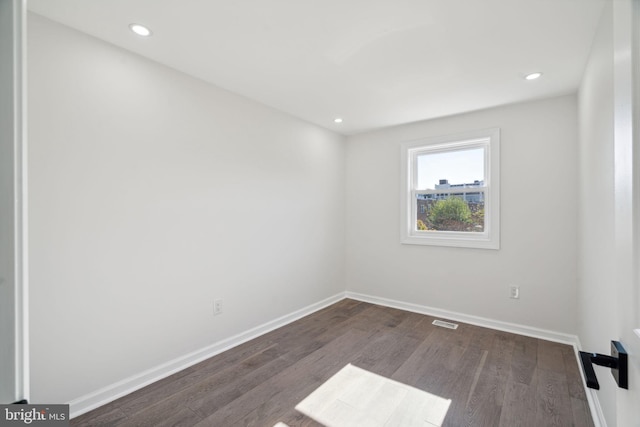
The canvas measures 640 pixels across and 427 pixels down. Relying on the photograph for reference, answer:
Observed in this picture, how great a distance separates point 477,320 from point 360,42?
3.13 metres

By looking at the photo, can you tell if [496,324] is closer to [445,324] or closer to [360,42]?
[445,324]

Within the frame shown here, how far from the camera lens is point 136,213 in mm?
2137

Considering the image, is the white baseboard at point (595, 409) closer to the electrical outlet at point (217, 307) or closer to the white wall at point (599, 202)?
the white wall at point (599, 202)

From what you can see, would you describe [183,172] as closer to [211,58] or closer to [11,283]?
[211,58]

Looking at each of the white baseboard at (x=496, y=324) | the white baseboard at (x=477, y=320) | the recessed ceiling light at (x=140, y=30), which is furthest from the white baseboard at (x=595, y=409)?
the recessed ceiling light at (x=140, y=30)

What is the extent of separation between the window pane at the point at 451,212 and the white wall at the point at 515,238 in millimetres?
265

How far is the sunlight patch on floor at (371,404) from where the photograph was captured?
71.6 inches

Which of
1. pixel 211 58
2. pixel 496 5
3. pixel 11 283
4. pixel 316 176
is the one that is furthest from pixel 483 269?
pixel 11 283

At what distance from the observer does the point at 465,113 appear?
134 inches

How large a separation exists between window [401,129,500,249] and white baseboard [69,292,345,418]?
2.08 m

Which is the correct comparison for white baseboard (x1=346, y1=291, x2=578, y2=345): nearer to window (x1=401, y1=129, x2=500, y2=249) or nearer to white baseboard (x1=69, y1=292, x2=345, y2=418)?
window (x1=401, y1=129, x2=500, y2=249)

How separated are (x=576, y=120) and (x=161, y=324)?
411cm

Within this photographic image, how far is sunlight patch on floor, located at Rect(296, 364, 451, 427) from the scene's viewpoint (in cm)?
182

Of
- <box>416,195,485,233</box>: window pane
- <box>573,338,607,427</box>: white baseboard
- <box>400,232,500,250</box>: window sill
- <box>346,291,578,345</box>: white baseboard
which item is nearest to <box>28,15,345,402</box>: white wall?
<box>346,291,578,345</box>: white baseboard
